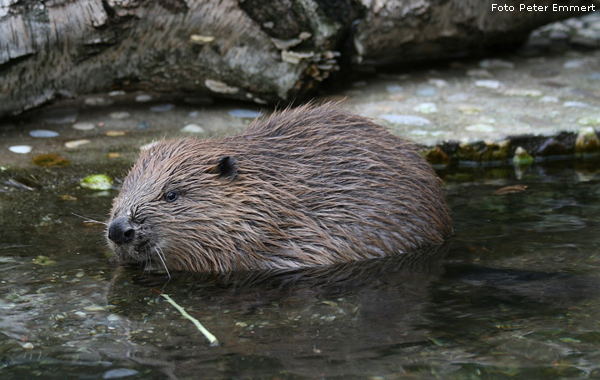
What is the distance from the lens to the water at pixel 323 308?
3.49 metres

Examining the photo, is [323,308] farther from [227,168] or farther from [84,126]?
[84,126]

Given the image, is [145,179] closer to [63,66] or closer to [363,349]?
[363,349]

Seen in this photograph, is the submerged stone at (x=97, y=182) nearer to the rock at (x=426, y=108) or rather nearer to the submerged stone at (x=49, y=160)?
the submerged stone at (x=49, y=160)

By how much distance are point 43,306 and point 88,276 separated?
1.72ft

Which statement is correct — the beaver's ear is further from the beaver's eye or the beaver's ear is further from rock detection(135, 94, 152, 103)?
rock detection(135, 94, 152, 103)

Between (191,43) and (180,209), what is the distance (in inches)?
112

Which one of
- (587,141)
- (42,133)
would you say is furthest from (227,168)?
(587,141)

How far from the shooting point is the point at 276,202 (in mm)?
4977

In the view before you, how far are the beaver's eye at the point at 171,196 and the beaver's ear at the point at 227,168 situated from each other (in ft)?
0.88

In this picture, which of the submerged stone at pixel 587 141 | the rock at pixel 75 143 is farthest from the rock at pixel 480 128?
the rock at pixel 75 143

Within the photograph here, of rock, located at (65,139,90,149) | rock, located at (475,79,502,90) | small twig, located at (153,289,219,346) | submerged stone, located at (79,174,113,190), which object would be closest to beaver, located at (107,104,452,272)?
small twig, located at (153,289,219,346)

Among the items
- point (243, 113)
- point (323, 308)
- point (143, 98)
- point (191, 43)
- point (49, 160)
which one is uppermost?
point (191, 43)

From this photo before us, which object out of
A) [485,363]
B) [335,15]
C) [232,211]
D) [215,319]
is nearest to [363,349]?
[485,363]

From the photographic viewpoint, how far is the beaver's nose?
466 cm
